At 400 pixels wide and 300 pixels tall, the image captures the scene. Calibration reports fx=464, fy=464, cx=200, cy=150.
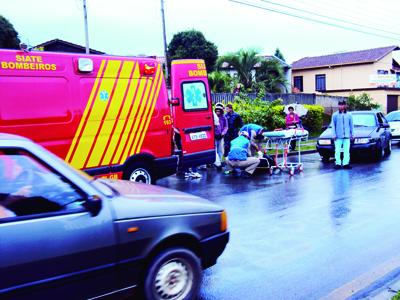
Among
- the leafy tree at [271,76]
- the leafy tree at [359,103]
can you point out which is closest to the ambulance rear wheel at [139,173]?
the leafy tree at [271,76]

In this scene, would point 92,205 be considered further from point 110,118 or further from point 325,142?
point 325,142

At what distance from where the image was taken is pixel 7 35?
32.5 m

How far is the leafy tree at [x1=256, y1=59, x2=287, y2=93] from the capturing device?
3153cm

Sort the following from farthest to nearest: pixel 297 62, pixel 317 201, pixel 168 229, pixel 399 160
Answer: pixel 297 62, pixel 399 160, pixel 317 201, pixel 168 229

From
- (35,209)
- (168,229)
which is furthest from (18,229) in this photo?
(168,229)

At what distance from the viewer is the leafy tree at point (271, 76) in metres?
31.5

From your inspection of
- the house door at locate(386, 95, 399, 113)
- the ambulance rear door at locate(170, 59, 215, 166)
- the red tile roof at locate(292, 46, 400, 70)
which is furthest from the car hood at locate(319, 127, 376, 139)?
→ the red tile roof at locate(292, 46, 400, 70)

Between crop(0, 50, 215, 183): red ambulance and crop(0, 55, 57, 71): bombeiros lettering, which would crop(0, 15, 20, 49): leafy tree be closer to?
crop(0, 50, 215, 183): red ambulance

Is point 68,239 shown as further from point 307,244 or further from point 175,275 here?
point 307,244

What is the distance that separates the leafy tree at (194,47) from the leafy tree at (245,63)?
347 inches

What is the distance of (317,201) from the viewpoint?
8305mm

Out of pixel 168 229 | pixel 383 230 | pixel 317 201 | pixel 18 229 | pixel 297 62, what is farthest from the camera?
pixel 297 62

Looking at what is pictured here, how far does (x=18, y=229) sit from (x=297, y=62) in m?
45.3

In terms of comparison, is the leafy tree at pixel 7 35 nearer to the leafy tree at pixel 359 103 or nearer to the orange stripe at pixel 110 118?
the leafy tree at pixel 359 103
